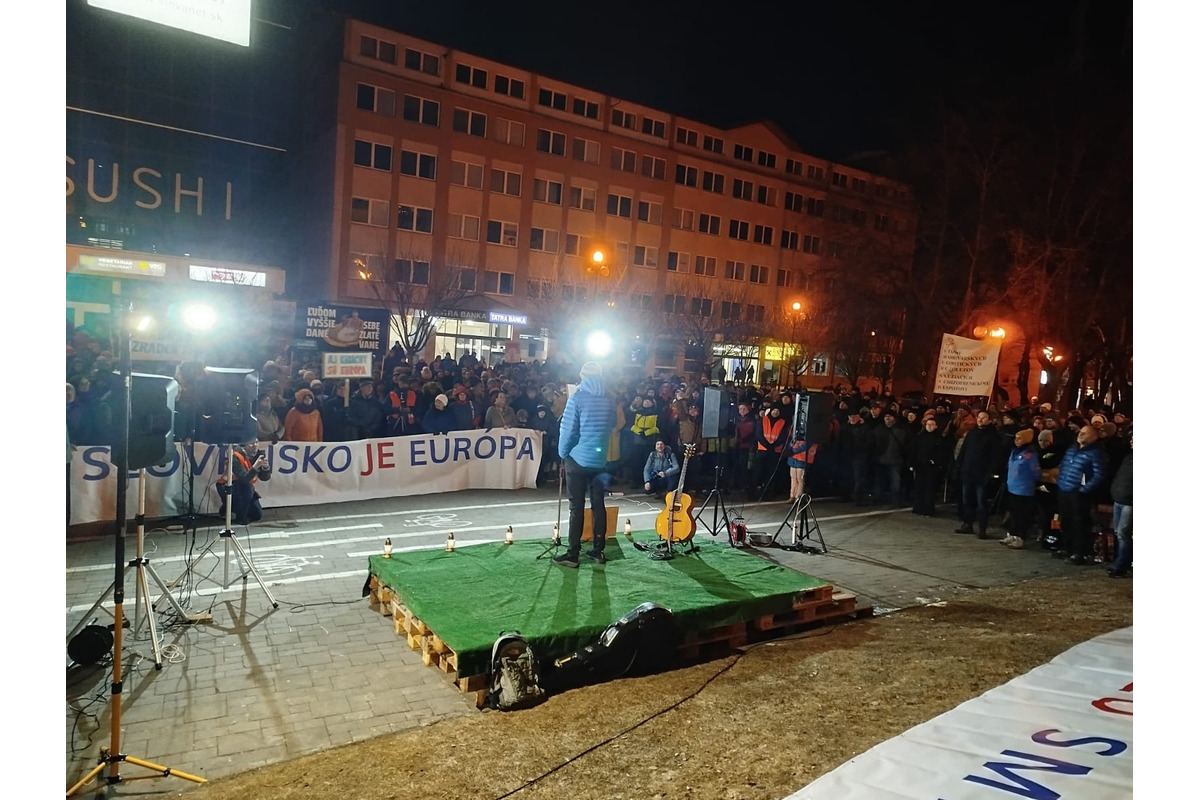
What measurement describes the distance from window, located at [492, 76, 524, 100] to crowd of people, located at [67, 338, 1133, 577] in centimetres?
2723

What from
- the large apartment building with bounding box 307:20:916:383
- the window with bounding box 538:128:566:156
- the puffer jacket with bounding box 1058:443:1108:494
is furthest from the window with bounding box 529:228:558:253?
the puffer jacket with bounding box 1058:443:1108:494

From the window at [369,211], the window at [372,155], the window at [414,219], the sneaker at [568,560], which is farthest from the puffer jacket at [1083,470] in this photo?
the window at [372,155]

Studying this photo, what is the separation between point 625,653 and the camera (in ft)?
19.4

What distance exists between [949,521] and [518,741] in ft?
36.3

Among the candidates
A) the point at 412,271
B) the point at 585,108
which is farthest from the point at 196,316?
the point at 585,108

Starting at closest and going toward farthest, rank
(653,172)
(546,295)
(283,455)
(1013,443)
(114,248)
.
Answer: (283,455), (1013,443), (114,248), (546,295), (653,172)

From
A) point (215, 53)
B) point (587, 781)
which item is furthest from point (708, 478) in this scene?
point (215, 53)

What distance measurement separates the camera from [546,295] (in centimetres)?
3750

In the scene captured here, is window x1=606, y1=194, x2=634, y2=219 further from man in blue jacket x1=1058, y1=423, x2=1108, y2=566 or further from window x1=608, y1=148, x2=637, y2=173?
man in blue jacket x1=1058, y1=423, x2=1108, y2=566

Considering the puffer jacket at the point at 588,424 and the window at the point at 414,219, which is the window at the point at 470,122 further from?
the puffer jacket at the point at 588,424

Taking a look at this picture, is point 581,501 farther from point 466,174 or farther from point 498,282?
point 466,174

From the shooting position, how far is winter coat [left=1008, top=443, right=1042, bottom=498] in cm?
1151

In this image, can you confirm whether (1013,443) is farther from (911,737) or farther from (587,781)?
(587,781)

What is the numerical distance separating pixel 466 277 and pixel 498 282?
243cm
